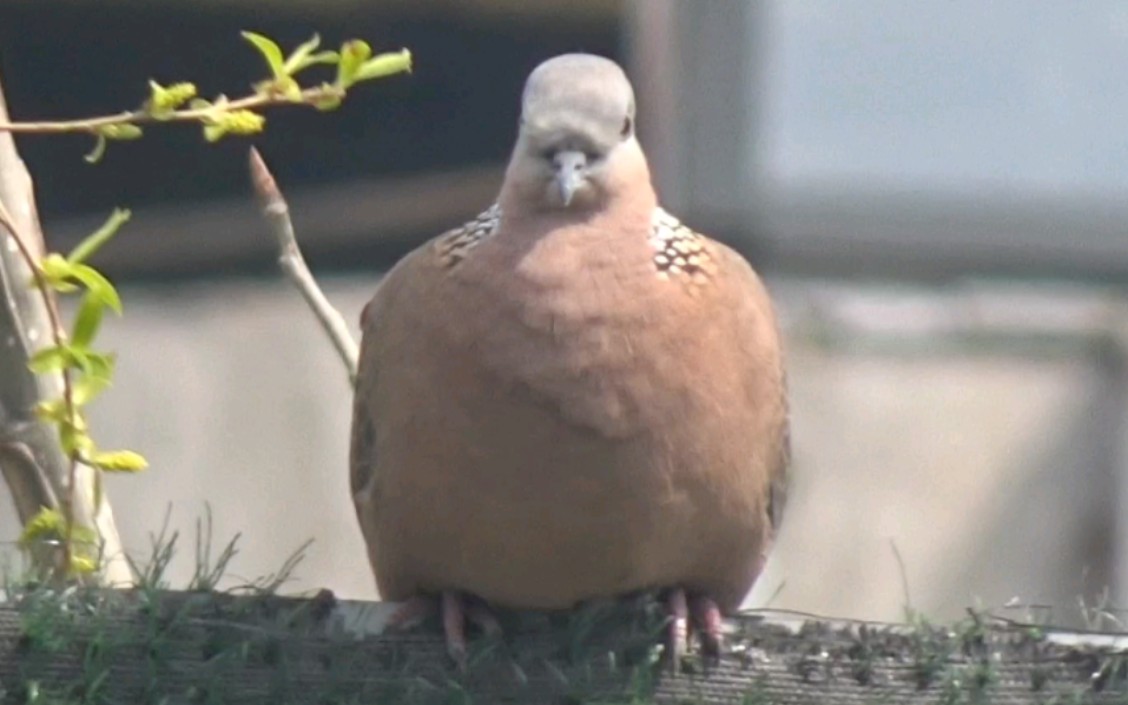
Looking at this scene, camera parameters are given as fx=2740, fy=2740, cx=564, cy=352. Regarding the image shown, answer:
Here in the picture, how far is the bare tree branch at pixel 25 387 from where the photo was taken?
3.16 metres

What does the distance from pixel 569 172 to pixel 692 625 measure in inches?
22.8

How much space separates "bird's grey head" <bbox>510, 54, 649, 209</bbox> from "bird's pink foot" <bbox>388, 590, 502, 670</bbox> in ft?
1.62

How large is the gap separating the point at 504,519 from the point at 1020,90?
574 cm

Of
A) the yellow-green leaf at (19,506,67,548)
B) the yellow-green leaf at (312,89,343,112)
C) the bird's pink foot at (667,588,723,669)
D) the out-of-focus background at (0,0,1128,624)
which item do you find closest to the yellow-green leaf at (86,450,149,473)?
the yellow-green leaf at (19,506,67,548)

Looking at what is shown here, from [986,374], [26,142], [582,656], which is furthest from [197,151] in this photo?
[582,656]

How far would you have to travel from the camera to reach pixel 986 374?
8.37 m

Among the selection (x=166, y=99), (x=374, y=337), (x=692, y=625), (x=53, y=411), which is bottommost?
(x=692, y=625)

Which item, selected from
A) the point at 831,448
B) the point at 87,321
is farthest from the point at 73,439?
the point at 831,448

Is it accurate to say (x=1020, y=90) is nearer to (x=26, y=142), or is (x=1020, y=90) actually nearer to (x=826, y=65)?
(x=826, y=65)

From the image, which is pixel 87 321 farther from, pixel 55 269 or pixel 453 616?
pixel 453 616

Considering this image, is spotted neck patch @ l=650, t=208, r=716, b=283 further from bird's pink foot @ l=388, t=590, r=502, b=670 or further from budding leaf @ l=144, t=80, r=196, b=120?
budding leaf @ l=144, t=80, r=196, b=120

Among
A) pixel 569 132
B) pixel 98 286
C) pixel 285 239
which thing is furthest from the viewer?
pixel 285 239

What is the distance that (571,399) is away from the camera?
3125mm

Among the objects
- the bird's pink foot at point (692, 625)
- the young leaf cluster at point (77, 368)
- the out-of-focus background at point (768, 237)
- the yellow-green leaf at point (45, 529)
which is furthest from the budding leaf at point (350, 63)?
the out-of-focus background at point (768, 237)
